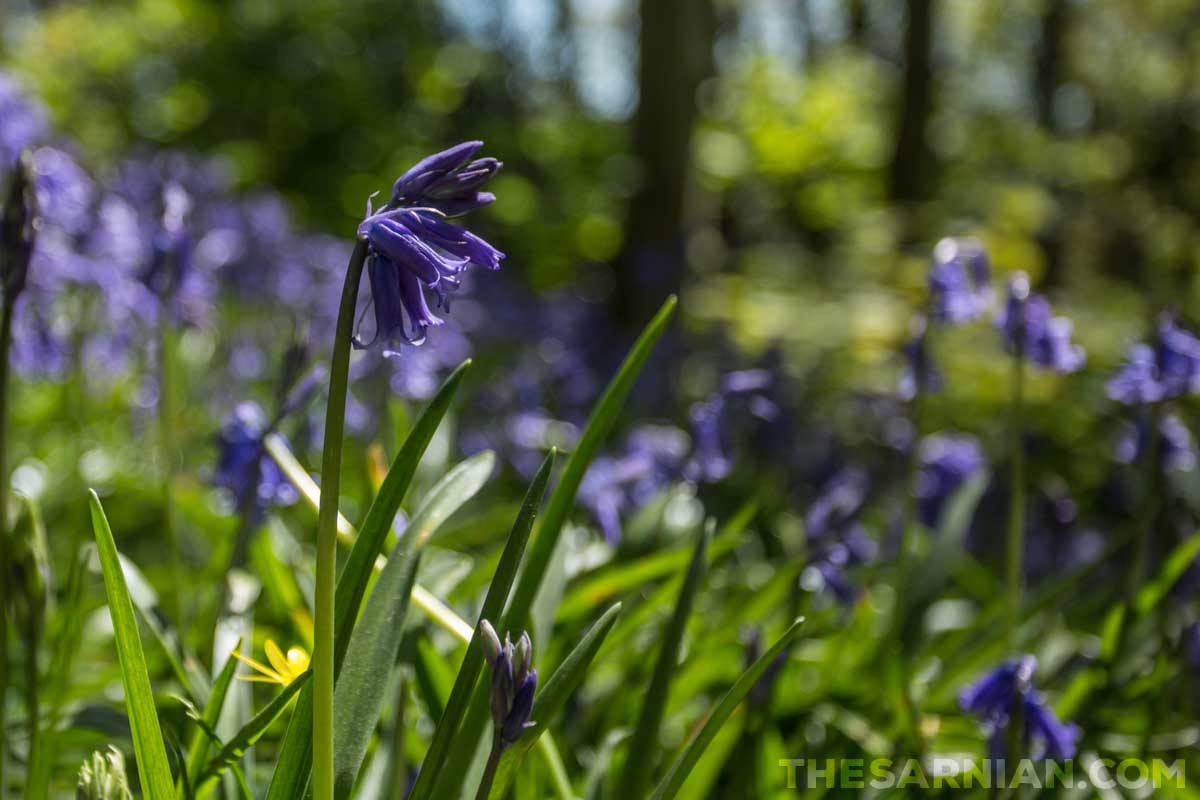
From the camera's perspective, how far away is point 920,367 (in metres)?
2.56

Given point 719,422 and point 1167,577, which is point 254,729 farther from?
point 1167,577

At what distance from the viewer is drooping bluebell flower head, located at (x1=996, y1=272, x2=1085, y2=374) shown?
242 centimetres

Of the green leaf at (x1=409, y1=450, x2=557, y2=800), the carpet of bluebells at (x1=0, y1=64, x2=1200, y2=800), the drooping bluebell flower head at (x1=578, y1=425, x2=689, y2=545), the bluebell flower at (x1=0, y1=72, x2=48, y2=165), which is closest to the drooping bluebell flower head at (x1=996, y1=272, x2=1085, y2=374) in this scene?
the carpet of bluebells at (x1=0, y1=64, x2=1200, y2=800)

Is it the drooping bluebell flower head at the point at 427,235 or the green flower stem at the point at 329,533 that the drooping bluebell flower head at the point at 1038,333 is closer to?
the drooping bluebell flower head at the point at 427,235

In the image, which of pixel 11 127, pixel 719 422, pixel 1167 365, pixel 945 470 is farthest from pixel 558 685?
pixel 11 127

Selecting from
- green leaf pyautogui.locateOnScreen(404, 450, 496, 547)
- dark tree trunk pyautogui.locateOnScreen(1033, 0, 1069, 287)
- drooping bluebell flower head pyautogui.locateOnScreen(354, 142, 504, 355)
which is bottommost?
dark tree trunk pyautogui.locateOnScreen(1033, 0, 1069, 287)

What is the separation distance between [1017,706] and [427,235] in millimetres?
1194

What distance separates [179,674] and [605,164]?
747 cm

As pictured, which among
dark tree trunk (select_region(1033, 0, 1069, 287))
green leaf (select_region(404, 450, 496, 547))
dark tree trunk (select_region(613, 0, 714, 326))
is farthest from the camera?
dark tree trunk (select_region(1033, 0, 1069, 287))

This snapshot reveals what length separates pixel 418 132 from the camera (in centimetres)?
951

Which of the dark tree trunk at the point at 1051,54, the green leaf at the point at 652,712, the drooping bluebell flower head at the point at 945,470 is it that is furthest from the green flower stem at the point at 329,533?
the dark tree trunk at the point at 1051,54

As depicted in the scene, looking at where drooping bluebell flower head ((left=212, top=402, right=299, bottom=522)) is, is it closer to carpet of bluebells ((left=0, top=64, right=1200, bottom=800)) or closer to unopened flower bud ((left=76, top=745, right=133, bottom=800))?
carpet of bluebells ((left=0, top=64, right=1200, bottom=800))

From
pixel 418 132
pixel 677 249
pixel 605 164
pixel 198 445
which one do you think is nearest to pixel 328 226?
pixel 418 132

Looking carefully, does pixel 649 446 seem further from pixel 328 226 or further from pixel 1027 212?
pixel 1027 212
